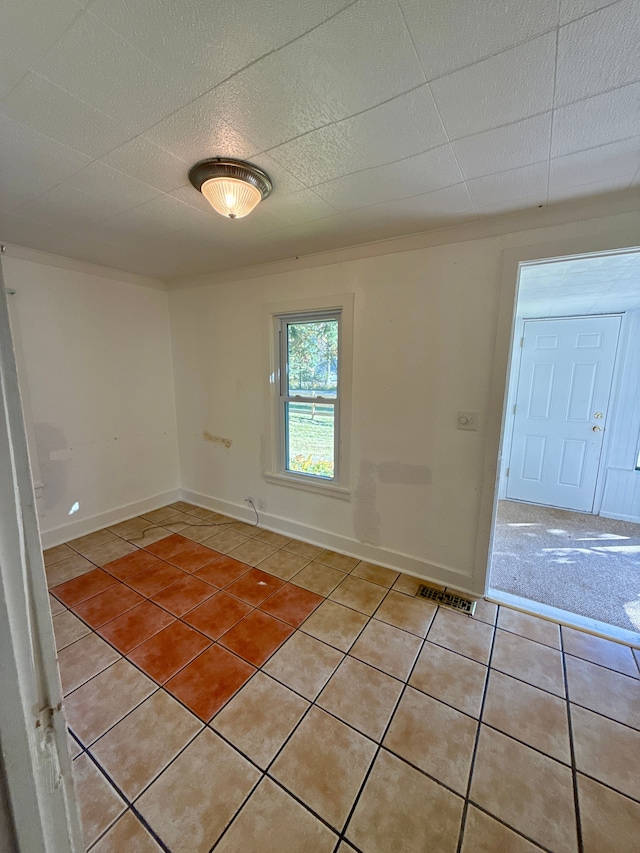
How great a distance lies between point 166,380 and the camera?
3.51 meters

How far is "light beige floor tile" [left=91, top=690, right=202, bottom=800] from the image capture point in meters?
1.20

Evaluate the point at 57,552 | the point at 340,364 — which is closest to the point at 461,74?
the point at 340,364

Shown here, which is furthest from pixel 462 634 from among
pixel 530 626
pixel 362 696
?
pixel 362 696

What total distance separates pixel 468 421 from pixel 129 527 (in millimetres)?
3039

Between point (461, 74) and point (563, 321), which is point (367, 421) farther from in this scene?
point (563, 321)

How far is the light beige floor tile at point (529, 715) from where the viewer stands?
4.31 ft

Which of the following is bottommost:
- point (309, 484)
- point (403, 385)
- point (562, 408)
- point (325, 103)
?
point (309, 484)

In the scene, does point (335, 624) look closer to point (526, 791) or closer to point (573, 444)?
point (526, 791)

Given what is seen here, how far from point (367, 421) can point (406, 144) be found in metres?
1.58

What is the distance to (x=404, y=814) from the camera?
109cm

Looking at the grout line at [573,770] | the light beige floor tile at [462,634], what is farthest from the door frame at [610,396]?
the grout line at [573,770]

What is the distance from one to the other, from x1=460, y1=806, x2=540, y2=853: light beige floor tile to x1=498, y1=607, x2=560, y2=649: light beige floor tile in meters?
0.97

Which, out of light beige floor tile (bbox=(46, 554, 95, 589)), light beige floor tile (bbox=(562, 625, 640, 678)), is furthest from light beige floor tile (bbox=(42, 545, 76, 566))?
light beige floor tile (bbox=(562, 625, 640, 678))

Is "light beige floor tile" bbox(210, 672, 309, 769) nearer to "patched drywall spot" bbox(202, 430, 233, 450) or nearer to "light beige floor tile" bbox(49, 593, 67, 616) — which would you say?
"light beige floor tile" bbox(49, 593, 67, 616)
